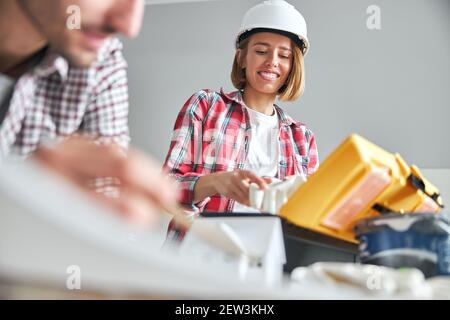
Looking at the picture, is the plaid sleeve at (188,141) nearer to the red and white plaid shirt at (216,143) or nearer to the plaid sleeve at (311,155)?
the red and white plaid shirt at (216,143)

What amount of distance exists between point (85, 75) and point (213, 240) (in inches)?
11.4

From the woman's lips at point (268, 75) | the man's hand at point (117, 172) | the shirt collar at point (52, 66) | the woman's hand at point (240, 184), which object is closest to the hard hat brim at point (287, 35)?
the woman's lips at point (268, 75)

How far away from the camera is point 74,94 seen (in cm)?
75

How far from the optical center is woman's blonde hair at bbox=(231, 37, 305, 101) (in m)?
1.58

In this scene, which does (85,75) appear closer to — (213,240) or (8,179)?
(213,240)

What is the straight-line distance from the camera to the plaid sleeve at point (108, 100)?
789 millimetres

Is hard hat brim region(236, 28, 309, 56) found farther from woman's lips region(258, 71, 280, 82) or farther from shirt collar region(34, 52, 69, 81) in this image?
shirt collar region(34, 52, 69, 81)

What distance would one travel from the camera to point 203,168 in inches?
54.5

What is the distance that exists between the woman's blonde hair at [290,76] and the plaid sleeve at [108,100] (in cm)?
79

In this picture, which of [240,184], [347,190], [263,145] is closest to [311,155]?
[263,145]

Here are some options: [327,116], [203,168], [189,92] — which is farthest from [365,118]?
[203,168]

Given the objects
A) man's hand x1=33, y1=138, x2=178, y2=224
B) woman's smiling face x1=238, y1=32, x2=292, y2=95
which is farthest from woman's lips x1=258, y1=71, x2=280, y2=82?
man's hand x1=33, y1=138, x2=178, y2=224

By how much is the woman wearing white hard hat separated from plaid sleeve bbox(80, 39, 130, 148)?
407mm

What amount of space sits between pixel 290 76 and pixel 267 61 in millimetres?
93
